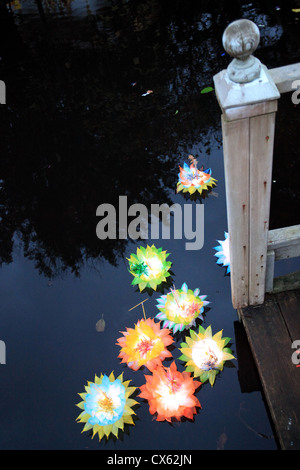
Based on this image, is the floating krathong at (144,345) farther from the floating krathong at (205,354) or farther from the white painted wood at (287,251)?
the white painted wood at (287,251)

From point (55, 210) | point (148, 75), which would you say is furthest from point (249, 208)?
point (148, 75)

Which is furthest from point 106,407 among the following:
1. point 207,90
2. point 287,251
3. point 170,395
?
point 207,90

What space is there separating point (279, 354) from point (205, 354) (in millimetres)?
413

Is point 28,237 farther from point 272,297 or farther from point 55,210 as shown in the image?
point 272,297

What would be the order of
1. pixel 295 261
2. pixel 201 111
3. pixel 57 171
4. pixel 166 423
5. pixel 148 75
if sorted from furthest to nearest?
pixel 148 75
pixel 201 111
pixel 57 171
pixel 295 261
pixel 166 423

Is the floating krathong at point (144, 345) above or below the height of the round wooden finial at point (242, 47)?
below

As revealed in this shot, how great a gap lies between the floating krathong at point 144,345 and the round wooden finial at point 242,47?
1.52 meters

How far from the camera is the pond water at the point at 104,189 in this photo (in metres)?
2.27

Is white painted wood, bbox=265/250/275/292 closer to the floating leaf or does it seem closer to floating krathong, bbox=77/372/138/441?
Result: floating krathong, bbox=77/372/138/441

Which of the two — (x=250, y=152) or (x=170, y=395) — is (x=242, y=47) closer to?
(x=250, y=152)

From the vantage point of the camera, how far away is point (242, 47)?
56.2 inches

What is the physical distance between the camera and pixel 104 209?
11.2 ft

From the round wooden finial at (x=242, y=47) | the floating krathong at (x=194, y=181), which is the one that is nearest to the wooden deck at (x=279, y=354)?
the floating krathong at (x=194, y=181)

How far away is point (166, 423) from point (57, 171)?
2.55 meters
